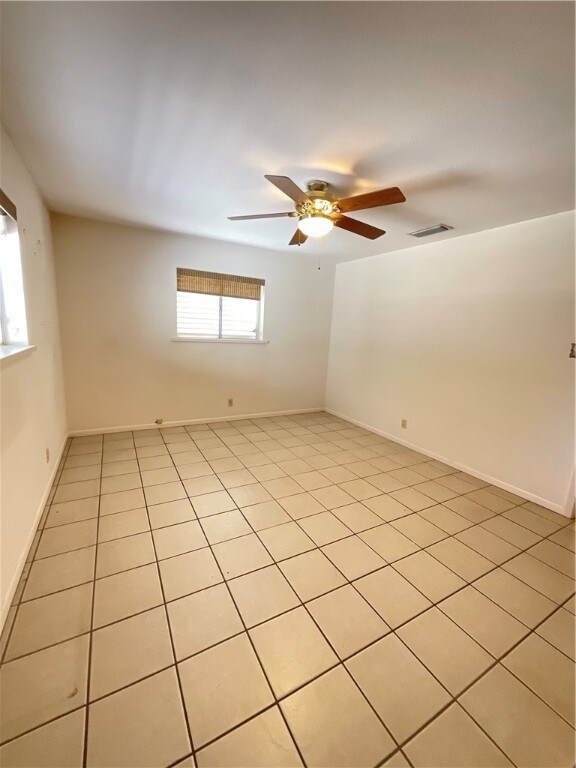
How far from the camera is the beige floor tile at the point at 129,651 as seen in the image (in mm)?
1118

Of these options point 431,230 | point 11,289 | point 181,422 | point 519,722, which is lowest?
point 519,722

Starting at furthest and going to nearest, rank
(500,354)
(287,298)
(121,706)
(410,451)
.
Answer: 1. (287,298)
2. (410,451)
3. (500,354)
4. (121,706)

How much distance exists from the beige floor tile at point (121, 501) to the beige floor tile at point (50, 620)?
2.11ft

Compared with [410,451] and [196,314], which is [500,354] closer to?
[410,451]

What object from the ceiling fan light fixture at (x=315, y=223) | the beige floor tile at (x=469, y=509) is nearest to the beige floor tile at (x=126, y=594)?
the beige floor tile at (x=469, y=509)

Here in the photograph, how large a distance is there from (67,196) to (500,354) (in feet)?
12.9

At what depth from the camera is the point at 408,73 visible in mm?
1146

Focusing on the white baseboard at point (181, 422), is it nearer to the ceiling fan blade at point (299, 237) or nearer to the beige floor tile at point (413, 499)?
the beige floor tile at point (413, 499)

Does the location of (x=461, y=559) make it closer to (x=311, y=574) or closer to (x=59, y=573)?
(x=311, y=574)

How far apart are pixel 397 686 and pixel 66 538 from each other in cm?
189

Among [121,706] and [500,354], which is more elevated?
[500,354]

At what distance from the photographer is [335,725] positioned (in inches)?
40.6

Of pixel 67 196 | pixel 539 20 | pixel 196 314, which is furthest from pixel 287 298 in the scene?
pixel 539 20

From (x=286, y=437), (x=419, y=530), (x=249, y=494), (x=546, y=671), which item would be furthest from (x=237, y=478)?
(x=546, y=671)
